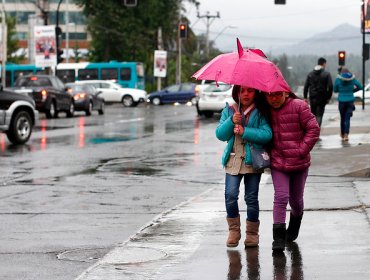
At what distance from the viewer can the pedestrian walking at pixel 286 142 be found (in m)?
9.03

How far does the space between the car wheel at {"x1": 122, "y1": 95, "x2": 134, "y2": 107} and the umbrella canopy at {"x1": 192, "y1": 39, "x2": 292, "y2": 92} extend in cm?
5407

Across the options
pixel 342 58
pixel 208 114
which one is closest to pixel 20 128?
pixel 208 114

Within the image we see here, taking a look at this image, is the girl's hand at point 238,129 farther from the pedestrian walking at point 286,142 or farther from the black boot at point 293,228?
the black boot at point 293,228

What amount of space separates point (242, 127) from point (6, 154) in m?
13.2

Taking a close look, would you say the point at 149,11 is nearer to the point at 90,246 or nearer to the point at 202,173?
the point at 202,173

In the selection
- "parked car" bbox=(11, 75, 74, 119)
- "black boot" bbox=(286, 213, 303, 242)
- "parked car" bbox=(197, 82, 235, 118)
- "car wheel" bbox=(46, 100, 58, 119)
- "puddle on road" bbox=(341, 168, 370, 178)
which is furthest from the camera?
"car wheel" bbox=(46, 100, 58, 119)

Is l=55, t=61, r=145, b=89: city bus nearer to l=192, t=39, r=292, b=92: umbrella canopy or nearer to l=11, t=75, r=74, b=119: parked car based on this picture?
l=11, t=75, r=74, b=119: parked car

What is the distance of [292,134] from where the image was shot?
29.8ft

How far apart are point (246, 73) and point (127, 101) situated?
179 feet

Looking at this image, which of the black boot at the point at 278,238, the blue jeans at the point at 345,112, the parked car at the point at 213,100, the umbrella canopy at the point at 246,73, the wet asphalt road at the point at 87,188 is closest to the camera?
the umbrella canopy at the point at 246,73

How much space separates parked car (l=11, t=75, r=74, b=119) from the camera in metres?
40.4

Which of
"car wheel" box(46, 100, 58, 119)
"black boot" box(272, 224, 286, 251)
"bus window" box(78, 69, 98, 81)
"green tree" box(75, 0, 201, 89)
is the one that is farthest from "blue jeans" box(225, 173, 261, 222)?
"green tree" box(75, 0, 201, 89)

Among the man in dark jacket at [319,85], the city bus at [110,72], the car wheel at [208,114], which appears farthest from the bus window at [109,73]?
the man in dark jacket at [319,85]

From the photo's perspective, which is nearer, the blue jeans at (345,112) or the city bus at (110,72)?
the blue jeans at (345,112)
